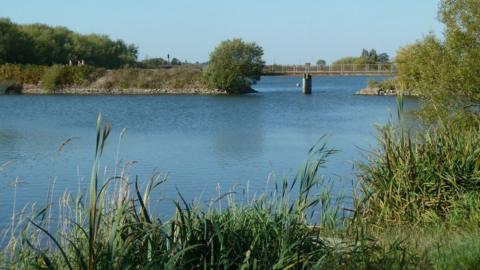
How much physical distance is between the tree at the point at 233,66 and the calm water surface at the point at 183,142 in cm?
1693

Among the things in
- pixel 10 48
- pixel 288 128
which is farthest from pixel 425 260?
pixel 10 48

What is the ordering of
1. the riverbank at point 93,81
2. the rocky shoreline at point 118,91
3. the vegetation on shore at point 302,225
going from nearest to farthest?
1. the vegetation on shore at point 302,225
2. the rocky shoreline at point 118,91
3. the riverbank at point 93,81

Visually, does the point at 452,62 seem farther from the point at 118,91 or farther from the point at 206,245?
the point at 118,91

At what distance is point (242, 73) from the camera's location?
260 feet

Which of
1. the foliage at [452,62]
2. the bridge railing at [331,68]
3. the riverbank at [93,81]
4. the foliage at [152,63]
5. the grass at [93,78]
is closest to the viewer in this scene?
the foliage at [452,62]

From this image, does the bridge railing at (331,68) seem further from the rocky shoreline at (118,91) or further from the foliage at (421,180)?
the foliage at (421,180)

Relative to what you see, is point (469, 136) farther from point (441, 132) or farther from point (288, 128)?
point (288, 128)

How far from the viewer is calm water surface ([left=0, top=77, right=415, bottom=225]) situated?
17688 millimetres

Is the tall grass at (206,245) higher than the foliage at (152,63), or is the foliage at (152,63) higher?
the tall grass at (206,245)

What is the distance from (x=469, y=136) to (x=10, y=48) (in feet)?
303

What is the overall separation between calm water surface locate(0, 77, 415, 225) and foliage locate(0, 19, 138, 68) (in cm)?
3842

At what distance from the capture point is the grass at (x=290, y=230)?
5.96 m

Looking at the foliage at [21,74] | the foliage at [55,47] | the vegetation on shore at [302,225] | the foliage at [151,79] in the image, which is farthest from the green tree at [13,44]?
the vegetation on shore at [302,225]

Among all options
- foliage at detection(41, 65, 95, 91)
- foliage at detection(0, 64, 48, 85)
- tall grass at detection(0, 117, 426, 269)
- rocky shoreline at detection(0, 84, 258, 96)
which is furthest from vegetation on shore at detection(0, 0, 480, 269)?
foliage at detection(0, 64, 48, 85)
